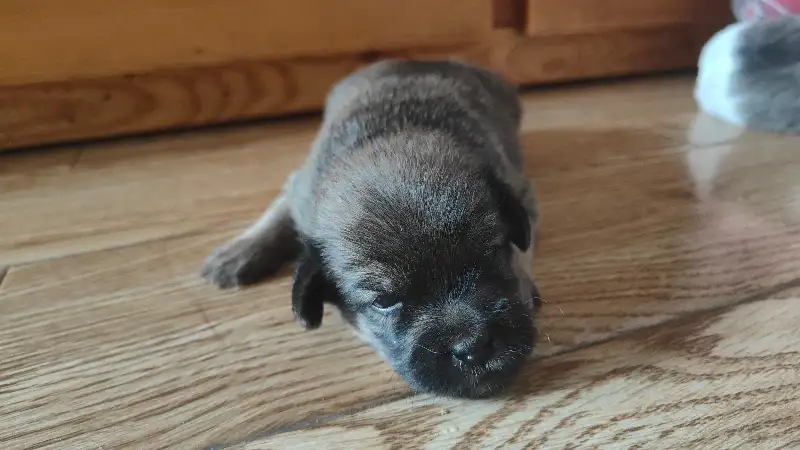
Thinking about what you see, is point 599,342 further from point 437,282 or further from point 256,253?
point 256,253

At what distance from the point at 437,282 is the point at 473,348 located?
0.11 m

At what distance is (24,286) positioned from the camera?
1377 mm

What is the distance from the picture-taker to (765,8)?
223 cm

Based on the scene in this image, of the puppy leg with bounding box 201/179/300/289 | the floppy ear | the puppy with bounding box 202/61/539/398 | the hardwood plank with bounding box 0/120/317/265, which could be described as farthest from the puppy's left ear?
the hardwood plank with bounding box 0/120/317/265

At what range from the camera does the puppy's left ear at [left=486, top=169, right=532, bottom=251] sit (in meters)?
1.07

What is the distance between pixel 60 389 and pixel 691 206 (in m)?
1.33

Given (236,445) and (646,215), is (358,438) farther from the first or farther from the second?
(646,215)

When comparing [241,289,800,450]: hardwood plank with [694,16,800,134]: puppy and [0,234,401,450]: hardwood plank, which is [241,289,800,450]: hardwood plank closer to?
[0,234,401,450]: hardwood plank

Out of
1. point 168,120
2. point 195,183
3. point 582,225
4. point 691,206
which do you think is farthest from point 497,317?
point 168,120

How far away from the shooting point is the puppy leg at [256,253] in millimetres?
1368

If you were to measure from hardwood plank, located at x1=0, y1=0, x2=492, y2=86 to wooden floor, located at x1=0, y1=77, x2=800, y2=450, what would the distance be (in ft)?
1.26

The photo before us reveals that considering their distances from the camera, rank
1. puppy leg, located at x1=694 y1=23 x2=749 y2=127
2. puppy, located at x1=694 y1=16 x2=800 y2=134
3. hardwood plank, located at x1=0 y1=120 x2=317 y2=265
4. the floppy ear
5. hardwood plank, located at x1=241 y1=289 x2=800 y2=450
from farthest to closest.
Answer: puppy leg, located at x1=694 y1=23 x2=749 y2=127
puppy, located at x1=694 y1=16 x2=800 y2=134
hardwood plank, located at x1=0 y1=120 x2=317 y2=265
the floppy ear
hardwood plank, located at x1=241 y1=289 x2=800 y2=450

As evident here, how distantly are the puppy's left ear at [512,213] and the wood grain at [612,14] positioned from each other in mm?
1524

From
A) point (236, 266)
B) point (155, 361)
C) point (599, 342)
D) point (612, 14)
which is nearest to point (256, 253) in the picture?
point (236, 266)
